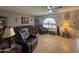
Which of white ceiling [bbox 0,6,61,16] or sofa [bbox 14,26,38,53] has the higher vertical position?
white ceiling [bbox 0,6,61,16]

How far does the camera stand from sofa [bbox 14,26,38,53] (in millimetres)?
1947

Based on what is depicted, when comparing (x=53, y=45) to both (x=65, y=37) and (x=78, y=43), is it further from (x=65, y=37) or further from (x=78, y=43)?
(x=78, y=43)

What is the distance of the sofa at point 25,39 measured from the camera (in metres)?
1.95

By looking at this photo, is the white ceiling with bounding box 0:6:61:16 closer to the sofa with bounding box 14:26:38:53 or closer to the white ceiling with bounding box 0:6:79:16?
the white ceiling with bounding box 0:6:79:16

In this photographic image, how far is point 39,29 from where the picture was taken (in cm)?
204

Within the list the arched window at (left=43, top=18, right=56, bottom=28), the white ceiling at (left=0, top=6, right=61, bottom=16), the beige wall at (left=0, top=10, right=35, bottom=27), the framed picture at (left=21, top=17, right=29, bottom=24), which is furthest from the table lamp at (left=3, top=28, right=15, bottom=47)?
the arched window at (left=43, top=18, right=56, bottom=28)

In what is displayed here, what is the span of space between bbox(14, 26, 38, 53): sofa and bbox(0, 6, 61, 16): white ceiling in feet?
1.01

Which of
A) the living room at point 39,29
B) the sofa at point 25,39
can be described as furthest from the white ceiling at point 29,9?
the sofa at point 25,39

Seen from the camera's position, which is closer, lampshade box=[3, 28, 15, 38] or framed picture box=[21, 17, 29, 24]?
lampshade box=[3, 28, 15, 38]

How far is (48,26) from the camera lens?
79.4 inches

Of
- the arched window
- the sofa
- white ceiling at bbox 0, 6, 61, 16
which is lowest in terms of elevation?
the sofa

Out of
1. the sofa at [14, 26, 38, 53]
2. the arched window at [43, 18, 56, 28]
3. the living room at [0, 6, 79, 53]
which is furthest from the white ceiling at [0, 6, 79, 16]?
the sofa at [14, 26, 38, 53]

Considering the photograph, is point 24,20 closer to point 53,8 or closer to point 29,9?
point 29,9
